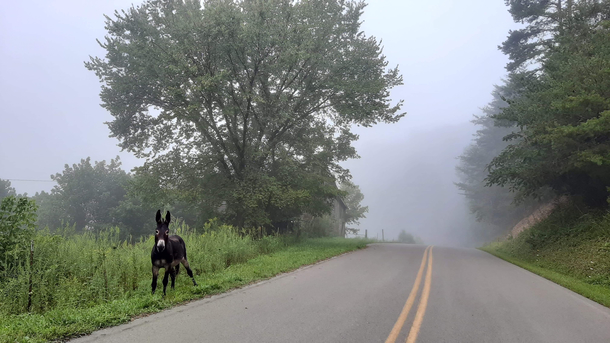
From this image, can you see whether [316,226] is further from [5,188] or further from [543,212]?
[5,188]

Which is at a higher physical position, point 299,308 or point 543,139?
point 543,139

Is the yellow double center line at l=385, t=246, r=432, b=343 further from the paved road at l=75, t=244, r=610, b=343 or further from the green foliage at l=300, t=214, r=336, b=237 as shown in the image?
the green foliage at l=300, t=214, r=336, b=237

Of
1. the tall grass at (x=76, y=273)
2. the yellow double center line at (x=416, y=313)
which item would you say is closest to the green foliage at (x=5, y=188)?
the tall grass at (x=76, y=273)

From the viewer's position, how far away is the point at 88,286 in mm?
6781

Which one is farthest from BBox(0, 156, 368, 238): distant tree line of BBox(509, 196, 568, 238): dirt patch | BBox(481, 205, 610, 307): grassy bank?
BBox(481, 205, 610, 307): grassy bank

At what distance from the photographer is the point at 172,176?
19.4m

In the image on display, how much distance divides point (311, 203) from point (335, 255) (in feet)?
20.4

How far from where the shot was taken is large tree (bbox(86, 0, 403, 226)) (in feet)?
56.2

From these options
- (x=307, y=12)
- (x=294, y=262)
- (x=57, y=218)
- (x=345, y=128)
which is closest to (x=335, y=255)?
(x=294, y=262)

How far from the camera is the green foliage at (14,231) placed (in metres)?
6.73

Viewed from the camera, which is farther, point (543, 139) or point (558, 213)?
point (558, 213)

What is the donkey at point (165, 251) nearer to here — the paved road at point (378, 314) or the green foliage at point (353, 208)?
the paved road at point (378, 314)

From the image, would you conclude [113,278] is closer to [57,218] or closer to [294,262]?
[294,262]

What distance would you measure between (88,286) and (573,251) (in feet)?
55.3
